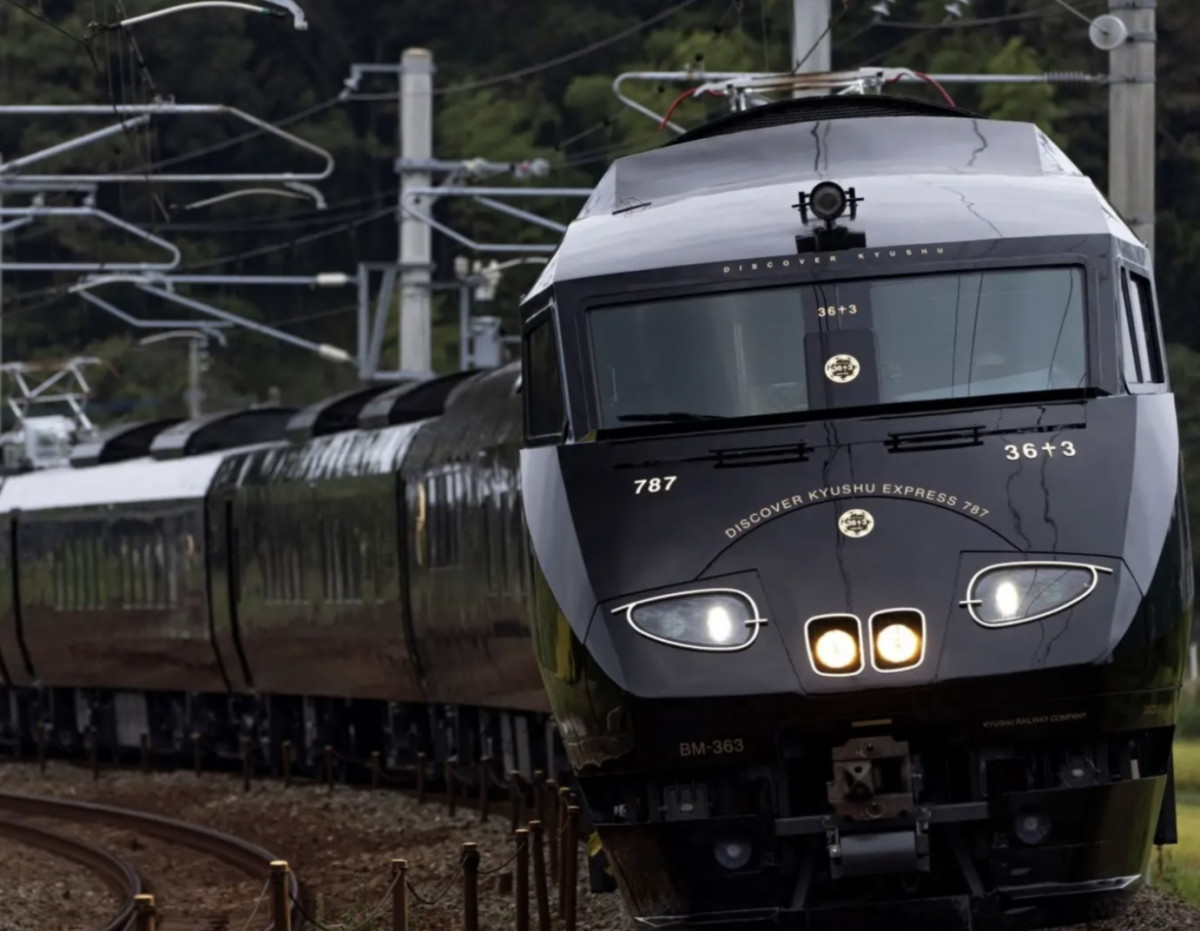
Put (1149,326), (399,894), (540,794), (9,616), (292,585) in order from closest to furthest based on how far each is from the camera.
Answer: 1. (1149,326)
2. (399,894)
3. (540,794)
4. (292,585)
5. (9,616)

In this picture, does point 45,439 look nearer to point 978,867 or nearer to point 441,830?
point 441,830

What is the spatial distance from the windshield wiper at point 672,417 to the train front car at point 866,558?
12 mm

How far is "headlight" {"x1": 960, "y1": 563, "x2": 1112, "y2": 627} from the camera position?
10469 mm

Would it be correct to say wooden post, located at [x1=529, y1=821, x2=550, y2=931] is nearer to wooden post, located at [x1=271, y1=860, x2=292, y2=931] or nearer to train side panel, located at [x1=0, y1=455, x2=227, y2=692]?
wooden post, located at [x1=271, y1=860, x2=292, y2=931]

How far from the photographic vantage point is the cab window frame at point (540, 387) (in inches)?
465

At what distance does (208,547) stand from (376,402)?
14.9ft

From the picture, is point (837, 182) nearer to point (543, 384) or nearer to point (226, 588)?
point (543, 384)

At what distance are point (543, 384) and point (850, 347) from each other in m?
1.38

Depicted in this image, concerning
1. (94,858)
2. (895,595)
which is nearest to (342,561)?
(94,858)

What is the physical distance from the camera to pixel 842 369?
11422 mm

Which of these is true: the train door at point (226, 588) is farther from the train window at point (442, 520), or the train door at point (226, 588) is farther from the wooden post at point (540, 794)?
the wooden post at point (540, 794)

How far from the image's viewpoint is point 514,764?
21.5 metres

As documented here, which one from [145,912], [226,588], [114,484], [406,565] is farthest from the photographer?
[114,484]

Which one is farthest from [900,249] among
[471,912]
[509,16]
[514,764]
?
[509,16]
